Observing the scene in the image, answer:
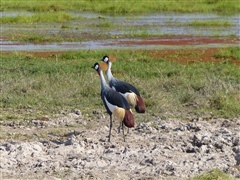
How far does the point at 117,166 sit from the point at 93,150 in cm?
68

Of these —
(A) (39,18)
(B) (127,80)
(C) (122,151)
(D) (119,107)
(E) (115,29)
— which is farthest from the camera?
(A) (39,18)

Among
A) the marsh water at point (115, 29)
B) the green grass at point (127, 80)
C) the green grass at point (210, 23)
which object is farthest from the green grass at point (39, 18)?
the green grass at point (127, 80)

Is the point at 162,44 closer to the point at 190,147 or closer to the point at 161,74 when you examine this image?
the point at 161,74

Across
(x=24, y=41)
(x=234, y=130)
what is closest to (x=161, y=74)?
(x=234, y=130)

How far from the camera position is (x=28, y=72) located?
13742 millimetres

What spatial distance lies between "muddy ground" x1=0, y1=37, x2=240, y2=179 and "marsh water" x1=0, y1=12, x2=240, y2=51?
12539 mm

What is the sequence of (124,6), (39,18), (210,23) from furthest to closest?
1. (124,6)
2. (39,18)
3. (210,23)

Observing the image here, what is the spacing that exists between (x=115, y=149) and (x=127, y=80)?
16.4ft

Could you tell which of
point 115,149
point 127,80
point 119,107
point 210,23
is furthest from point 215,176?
point 210,23

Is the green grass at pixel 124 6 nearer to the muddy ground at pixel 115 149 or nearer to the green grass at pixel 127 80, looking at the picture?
the green grass at pixel 127 80

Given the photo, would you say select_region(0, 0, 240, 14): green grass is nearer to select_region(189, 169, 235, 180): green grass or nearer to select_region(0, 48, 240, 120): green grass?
select_region(0, 48, 240, 120): green grass

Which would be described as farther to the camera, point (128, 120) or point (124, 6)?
point (124, 6)

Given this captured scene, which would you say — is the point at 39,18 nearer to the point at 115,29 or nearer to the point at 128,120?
the point at 115,29

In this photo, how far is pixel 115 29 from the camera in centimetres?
2808
